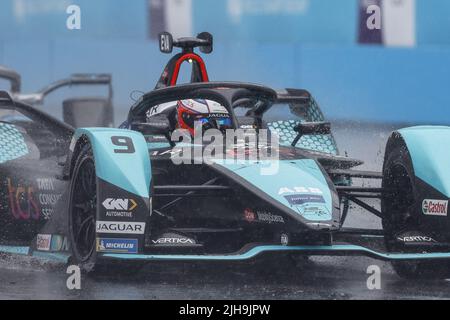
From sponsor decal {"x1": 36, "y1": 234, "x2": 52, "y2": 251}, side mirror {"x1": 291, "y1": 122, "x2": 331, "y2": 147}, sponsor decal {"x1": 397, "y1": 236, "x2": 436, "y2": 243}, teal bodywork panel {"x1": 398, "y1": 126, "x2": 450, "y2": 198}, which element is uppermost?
side mirror {"x1": 291, "y1": 122, "x2": 331, "y2": 147}

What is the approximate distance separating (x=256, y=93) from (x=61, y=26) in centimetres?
679

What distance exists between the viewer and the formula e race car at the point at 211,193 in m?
6.76

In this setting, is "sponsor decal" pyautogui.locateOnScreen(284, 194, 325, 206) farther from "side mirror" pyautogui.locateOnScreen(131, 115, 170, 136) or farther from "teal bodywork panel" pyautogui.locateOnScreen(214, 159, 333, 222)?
"side mirror" pyautogui.locateOnScreen(131, 115, 170, 136)

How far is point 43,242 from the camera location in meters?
7.72

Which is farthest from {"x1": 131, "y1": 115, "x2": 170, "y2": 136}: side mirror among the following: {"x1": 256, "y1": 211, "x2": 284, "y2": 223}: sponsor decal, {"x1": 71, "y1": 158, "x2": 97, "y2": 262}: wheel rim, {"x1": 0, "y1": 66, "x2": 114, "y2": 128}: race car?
{"x1": 0, "y1": 66, "x2": 114, "y2": 128}: race car

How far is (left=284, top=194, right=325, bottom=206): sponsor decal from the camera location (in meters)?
6.73

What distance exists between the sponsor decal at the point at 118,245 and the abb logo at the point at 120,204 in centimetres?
18

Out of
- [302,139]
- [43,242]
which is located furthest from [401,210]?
[43,242]

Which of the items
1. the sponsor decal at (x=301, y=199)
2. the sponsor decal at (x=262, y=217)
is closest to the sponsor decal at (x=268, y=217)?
the sponsor decal at (x=262, y=217)

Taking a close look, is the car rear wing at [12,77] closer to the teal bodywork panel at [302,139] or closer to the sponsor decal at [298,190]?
the teal bodywork panel at [302,139]

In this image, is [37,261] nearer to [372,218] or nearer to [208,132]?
[208,132]

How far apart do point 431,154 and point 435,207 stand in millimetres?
347
